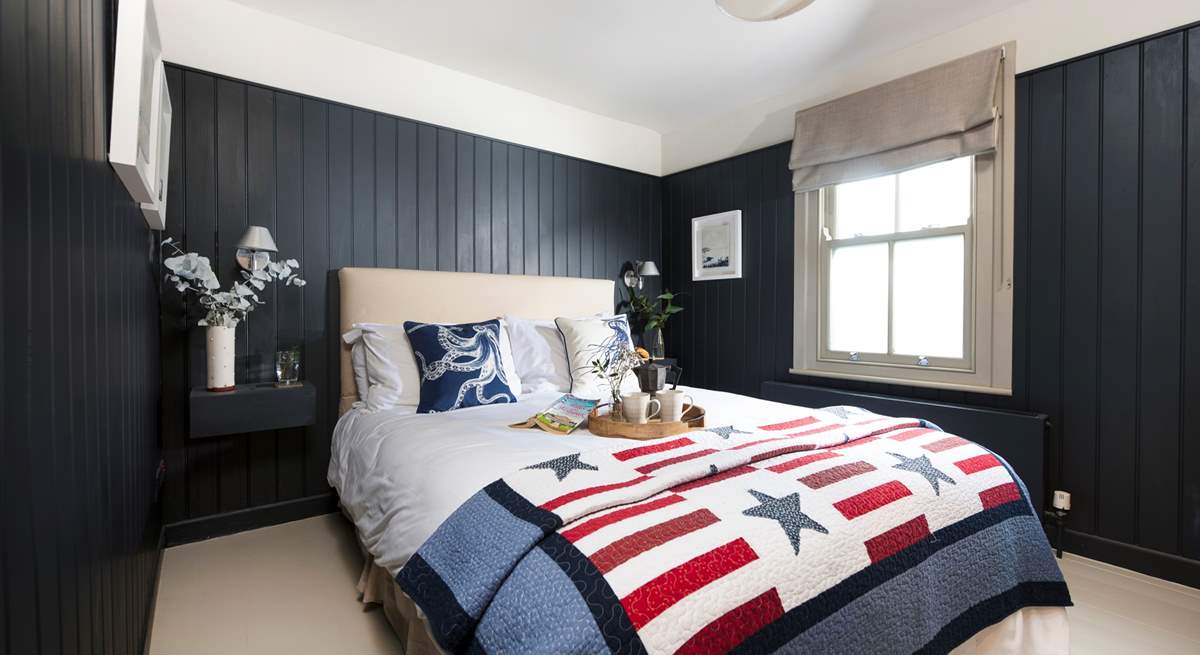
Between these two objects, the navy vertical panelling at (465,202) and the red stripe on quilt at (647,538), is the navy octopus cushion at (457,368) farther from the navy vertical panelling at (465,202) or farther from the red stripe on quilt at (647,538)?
the red stripe on quilt at (647,538)

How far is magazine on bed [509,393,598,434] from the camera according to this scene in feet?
6.64

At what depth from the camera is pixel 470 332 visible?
2742 millimetres

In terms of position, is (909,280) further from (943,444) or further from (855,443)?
(855,443)

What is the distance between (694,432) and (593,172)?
9.25 ft

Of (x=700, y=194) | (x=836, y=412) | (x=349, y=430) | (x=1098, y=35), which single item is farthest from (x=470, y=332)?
(x=1098, y=35)

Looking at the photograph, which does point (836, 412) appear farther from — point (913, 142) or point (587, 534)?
point (913, 142)

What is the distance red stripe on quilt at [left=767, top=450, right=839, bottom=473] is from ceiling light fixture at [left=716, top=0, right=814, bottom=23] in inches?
60.5

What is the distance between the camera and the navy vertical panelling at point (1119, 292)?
7.84 feet

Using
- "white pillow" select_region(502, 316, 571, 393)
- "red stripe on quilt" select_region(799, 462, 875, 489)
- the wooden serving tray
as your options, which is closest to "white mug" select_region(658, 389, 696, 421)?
the wooden serving tray

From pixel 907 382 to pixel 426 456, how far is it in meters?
2.70

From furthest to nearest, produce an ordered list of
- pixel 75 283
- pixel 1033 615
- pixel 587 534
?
pixel 1033 615, pixel 587 534, pixel 75 283

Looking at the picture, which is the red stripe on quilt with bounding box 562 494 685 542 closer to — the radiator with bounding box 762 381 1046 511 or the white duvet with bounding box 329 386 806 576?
the white duvet with bounding box 329 386 806 576

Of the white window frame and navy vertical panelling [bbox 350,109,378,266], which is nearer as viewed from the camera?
the white window frame

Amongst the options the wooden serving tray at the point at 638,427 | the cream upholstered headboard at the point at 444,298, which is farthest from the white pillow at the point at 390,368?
the wooden serving tray at the point at 638,427
